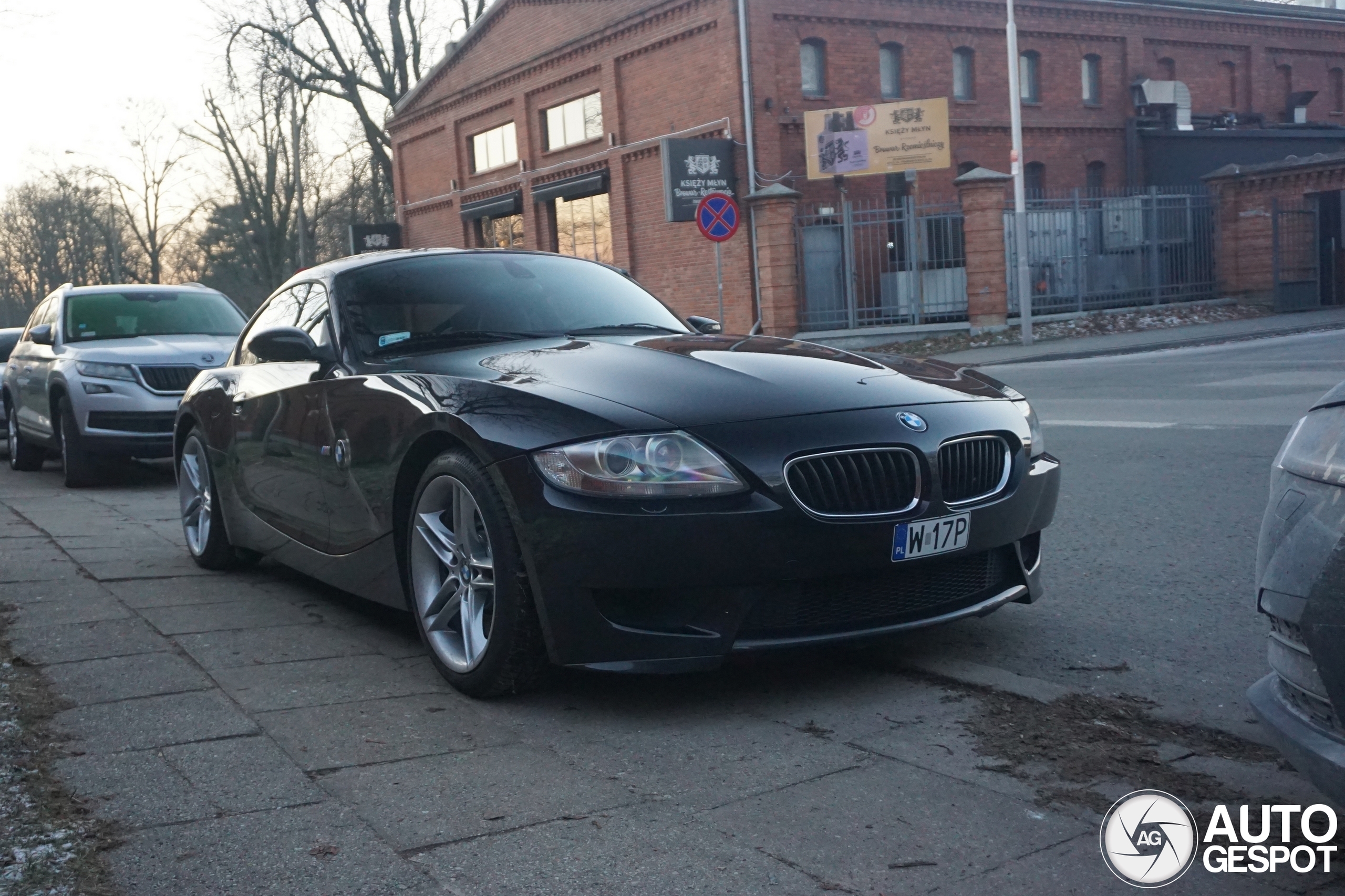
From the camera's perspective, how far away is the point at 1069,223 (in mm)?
27578

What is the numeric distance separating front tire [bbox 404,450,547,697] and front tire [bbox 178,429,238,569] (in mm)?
2234

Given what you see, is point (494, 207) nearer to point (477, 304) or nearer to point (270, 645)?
point (477, 304)

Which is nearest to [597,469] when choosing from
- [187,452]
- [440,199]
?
[187,452]

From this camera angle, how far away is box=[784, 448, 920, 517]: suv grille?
12.0 ft

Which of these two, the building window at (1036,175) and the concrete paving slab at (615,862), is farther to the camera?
the building window at (1036,175)

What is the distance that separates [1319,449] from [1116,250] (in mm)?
27664

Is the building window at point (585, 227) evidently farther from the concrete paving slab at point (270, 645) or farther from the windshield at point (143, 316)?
the concrete paving slab at point (270, 645)

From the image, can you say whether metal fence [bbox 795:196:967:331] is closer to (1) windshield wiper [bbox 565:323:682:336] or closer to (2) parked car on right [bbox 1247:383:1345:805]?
(1) windshield wiper [bbox 565:323:682:336]

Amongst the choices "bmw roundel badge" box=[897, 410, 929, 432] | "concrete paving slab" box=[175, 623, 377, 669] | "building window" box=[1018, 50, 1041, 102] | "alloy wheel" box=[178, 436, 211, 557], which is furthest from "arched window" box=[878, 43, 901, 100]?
"bmw roundel badge" box=[897, 410, 929, 432]

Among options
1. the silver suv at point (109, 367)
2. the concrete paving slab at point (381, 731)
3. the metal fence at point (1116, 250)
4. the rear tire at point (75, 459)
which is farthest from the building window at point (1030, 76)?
the concrete paving slab at point (381, 731)

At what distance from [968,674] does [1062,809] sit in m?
1.13

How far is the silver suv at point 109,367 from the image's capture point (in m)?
10.8

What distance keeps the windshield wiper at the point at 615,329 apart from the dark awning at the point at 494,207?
3224 centimetres

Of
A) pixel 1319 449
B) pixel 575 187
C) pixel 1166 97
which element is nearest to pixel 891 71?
pixel 575 187
